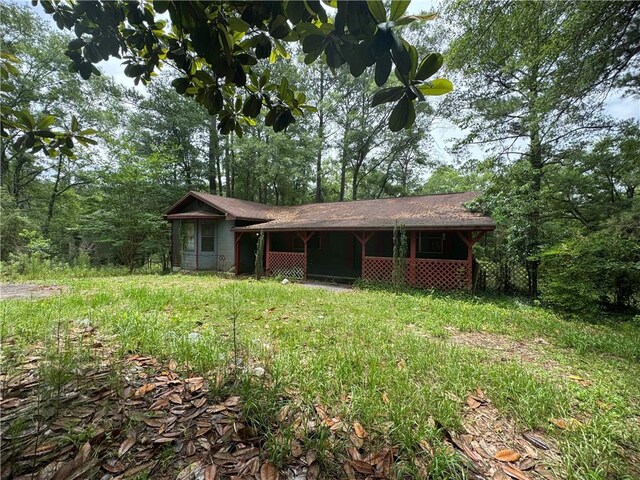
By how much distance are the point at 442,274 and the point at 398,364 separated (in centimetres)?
651

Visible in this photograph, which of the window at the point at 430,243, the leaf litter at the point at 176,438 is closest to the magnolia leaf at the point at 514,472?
the leaf litter at the point at 176,438

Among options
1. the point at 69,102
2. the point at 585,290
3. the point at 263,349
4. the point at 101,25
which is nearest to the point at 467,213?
the point at 585,290

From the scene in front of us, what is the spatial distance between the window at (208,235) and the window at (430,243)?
9.56 metres

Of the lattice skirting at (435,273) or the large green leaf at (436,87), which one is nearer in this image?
the large green leaf at (436,87)

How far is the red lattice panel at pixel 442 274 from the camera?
344 inches

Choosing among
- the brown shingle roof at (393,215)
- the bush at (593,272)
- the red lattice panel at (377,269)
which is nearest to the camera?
the bush at (593,272)

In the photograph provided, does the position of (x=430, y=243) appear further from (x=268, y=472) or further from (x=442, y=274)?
(x=268, y=472)

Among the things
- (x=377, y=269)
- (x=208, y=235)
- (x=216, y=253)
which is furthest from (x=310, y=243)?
(x=208, y=235)

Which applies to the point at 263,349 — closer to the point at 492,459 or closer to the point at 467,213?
the point at 492,459

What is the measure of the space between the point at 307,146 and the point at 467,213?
14058mm

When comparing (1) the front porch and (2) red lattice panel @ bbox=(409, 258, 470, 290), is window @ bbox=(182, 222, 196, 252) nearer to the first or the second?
(1) the front porch

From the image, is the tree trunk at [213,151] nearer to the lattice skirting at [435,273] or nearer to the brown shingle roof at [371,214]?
the brown shingle roof at [371,214]

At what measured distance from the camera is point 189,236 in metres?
14.1

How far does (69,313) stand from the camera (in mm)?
4555
